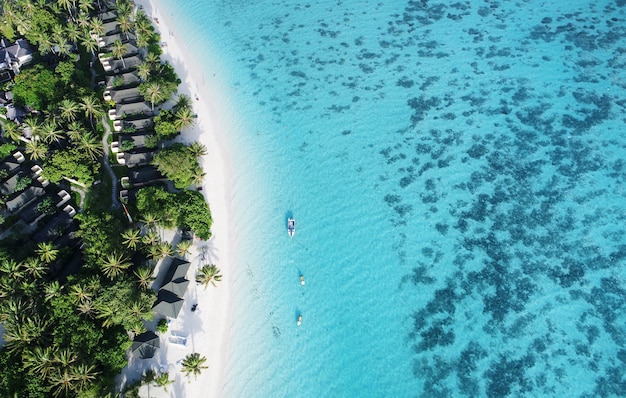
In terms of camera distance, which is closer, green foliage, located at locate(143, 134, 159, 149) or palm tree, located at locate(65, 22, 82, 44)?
green foliage, located at locate(143, 134, 159, 149)

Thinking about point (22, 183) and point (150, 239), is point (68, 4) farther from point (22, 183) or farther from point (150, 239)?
point (150, 239)

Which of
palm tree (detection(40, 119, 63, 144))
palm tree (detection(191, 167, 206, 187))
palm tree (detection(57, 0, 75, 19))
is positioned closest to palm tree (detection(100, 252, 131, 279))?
palm tree (detection(191, 167, 206, 187))

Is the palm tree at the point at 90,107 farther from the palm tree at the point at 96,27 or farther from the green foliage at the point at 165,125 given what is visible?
the palm tree at the point at 96,27

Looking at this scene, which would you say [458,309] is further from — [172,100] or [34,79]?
[34,79]

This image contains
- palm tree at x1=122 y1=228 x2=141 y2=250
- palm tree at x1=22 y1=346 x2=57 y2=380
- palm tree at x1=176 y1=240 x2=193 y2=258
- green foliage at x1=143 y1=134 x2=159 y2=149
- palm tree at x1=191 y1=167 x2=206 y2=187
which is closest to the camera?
palm tree at x1=22 y1=346 x2=57 y2=380

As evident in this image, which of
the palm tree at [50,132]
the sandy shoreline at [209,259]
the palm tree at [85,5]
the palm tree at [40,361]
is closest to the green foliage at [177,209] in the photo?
the sandy shoreline at [209,259]

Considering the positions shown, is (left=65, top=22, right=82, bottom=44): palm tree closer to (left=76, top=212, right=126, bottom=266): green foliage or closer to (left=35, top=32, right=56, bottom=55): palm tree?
(left=35, top=32, right=56, bottom=55): palm tree
